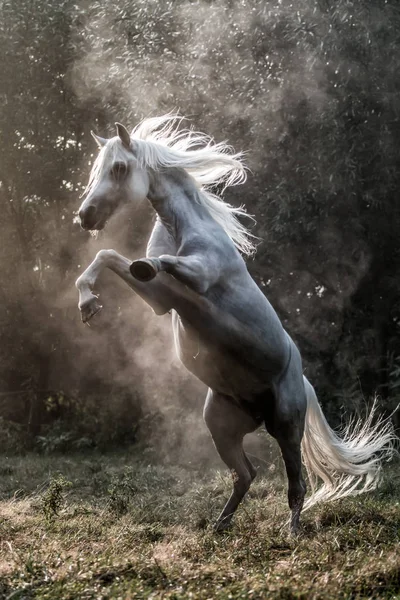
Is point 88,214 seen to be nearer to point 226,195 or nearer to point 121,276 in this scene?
point 121,276

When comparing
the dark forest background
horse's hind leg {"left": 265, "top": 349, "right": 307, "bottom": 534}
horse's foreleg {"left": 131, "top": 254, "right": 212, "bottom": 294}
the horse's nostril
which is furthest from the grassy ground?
the dark forest background

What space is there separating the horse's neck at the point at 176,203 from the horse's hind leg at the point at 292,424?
3.82ft

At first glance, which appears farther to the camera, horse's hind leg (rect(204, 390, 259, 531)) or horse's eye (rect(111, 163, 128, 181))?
horse's hind leg (rect(204, 390, 259, 531))

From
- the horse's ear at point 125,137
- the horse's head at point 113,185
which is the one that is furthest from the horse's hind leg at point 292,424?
the horse's ear at point 125,137

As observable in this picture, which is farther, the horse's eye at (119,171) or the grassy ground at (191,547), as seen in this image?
the horse's eye at (119,171)

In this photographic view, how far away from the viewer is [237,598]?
332 centimetres

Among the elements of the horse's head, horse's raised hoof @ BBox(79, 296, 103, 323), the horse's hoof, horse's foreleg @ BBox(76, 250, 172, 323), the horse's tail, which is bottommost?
the horse's hoof

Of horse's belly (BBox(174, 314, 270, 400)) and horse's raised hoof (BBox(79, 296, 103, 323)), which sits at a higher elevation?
horse's raised hoof (BBox(79, 296, 103, 323))

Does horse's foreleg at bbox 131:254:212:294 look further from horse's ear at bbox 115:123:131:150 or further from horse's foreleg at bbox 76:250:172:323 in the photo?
horse's ear at bbox 115:123:131:150

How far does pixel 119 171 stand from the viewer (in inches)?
209

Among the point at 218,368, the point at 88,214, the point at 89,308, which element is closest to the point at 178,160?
the point at 88,214

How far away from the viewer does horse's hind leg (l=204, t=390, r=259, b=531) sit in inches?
226

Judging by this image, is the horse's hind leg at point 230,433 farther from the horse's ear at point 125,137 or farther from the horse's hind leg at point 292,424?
the horse's ear at point 125,137

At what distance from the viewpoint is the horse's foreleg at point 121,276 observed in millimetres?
4938
